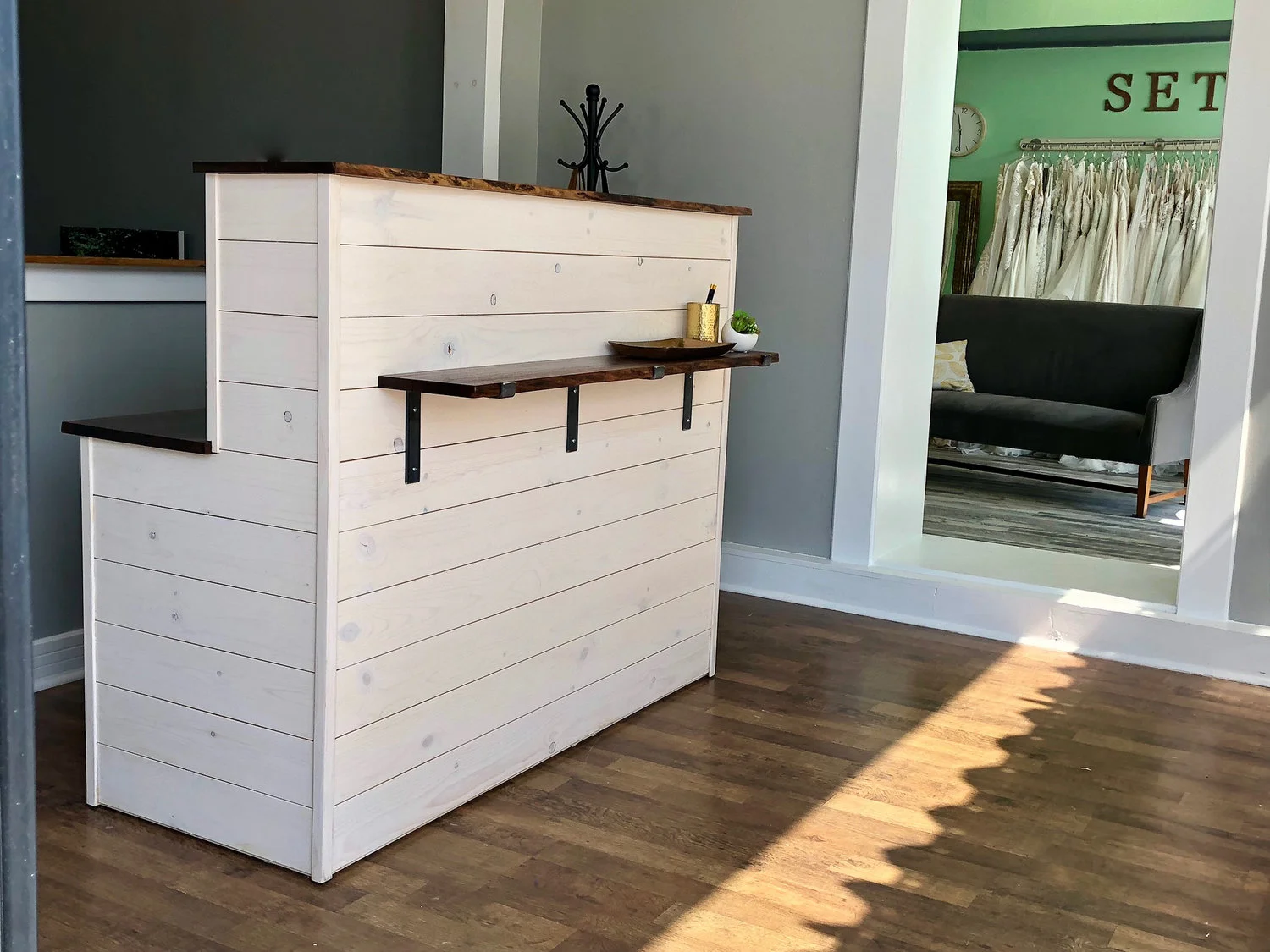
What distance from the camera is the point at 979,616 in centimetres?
415

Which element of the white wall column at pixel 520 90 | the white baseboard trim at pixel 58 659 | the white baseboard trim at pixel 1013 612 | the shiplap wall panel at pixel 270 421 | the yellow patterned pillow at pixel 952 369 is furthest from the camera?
the yellow patterned pillow at pixel 952 369

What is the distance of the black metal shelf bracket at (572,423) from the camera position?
2852 millimetres

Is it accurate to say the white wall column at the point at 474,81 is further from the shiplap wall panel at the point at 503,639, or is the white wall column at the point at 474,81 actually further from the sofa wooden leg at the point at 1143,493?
the sofa wooden leg at the point at 1143,493

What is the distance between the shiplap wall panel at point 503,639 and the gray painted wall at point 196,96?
89.6 inches

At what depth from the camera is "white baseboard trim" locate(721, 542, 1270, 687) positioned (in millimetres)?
3795

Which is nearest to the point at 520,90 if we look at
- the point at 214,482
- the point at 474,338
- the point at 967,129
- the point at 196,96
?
the point at 196,96

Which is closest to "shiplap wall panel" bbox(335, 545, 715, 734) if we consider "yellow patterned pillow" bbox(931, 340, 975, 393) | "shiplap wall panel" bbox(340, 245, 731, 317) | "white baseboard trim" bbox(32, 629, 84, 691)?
"shiplap wall panel" bbox(340, 245, 731, 317)

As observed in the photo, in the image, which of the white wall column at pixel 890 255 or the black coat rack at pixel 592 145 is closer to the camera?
the white wall column at pixel 890 255

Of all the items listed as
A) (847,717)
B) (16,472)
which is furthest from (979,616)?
(16,472)

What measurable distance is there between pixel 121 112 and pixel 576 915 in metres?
4.54

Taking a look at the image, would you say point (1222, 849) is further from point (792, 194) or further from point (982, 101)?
point (982, 101)

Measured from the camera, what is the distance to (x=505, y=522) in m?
2.72

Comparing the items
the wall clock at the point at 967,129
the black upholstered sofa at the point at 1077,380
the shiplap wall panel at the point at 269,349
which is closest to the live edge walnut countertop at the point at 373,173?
the shiplap wall panel at the point at 269,349

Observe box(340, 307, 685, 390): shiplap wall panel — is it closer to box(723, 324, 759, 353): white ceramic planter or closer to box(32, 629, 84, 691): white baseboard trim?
box(723, 324, 759, 353): white ceramic planter
